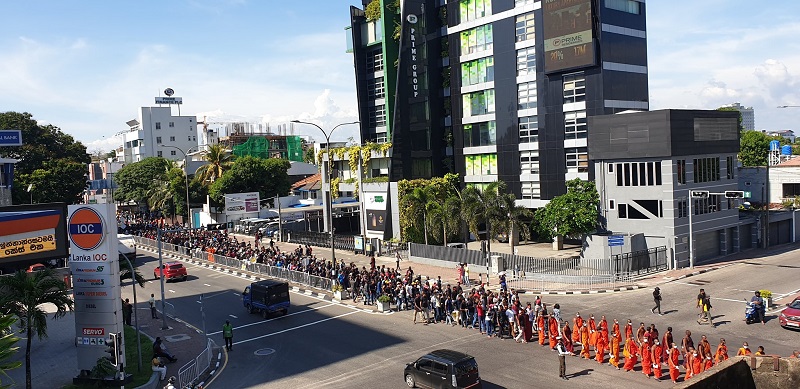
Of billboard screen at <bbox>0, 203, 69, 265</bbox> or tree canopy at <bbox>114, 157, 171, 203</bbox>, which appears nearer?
billboard screen at <bbox>0, 203, 69, 265</bbox>

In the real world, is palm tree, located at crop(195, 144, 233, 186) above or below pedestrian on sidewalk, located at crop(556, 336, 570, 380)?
above

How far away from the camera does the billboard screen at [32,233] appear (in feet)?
88.0

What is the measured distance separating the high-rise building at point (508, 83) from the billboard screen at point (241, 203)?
21.2 metres

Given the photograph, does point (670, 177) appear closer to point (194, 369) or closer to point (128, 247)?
point (194, 369)

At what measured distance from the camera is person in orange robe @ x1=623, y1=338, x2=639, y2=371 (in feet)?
66.1

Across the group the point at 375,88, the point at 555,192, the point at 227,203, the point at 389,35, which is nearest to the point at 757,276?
the point at 555,192

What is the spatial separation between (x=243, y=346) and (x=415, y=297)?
8.27m

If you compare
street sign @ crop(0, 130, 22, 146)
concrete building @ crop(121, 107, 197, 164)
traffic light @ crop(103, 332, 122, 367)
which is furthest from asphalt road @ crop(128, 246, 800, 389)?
concrete building @ crop(121, 107, 197, 164)

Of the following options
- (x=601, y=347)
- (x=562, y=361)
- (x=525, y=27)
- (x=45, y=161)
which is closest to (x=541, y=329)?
(x=601, y=347)

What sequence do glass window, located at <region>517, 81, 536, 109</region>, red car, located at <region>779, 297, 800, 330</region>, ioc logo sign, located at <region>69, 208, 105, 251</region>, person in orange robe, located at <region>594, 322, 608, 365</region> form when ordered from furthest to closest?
glass window, located at <region>517, 81, 536, 109</region> → red car, located at <region>779, 297, 800, 330</region> → ioc logo sign, located at <region>69, 208, 105, 251</region> → person in orange robe, located at <region>594, 322, 608, 365</region>

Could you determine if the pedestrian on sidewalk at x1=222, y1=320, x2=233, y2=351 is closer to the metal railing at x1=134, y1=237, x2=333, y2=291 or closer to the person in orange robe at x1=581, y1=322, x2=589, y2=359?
the metal railing at x1=134, y1=237, x2=333, y2=291

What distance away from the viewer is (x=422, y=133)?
56812 mm

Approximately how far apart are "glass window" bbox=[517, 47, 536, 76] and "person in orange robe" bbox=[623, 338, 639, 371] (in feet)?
106

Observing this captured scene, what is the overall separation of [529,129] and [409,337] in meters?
28.4
